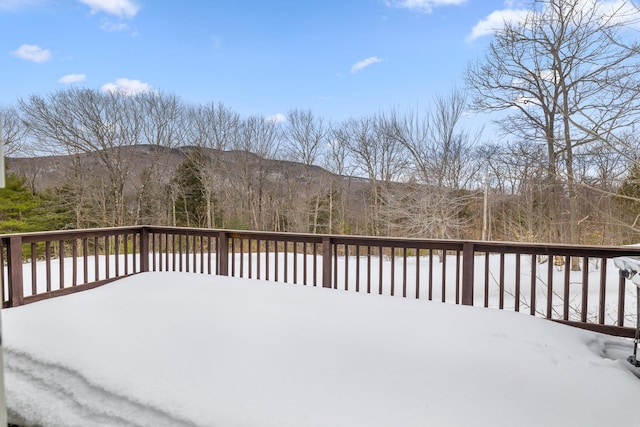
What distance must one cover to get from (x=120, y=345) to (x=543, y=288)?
8988 millimetres

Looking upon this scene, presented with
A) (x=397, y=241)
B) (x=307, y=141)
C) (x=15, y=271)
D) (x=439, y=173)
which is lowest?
(x=15, y=271)

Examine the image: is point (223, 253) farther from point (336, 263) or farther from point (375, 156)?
point (375, 156)

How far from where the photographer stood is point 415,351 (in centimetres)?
223

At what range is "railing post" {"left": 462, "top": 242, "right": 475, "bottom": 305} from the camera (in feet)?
10.9

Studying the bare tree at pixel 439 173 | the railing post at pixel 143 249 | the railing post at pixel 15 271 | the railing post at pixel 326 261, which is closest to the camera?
the railing post at pixel 15 271

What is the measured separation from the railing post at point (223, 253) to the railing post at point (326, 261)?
1.39m

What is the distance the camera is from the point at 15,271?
3574 millimetres

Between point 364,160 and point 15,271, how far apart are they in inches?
429

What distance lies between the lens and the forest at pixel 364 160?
6.77 m

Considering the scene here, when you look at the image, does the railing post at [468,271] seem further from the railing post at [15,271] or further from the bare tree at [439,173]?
the bare tree at [439,173]

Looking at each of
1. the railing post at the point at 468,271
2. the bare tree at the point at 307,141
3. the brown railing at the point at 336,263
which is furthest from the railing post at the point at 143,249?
the bare tree at the point at 307,141

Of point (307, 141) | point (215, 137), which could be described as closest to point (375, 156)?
point (307, 141)

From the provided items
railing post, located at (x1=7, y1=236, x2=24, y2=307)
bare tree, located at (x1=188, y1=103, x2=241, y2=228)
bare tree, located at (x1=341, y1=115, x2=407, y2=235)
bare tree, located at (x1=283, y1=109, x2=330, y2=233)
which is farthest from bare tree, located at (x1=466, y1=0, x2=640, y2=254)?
bare tree, located at (x1=188, y1=103, x2=241, y2=228)

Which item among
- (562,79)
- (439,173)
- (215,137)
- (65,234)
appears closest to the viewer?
(65,234)
